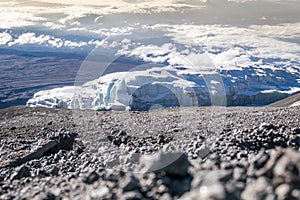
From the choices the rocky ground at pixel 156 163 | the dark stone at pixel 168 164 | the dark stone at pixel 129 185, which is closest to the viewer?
the rocky ground at pixel 156 163

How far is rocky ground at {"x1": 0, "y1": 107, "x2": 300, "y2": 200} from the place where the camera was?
4789mm

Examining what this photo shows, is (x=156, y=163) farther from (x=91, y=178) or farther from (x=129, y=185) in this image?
(x=91, y=178)

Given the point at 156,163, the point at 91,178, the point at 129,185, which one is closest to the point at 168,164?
the point at 156,163

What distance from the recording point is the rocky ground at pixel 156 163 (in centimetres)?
479

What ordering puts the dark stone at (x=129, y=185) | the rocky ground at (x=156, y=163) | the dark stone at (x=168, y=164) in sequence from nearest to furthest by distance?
the rocky ground at (x=156, y=163) < the dark stone at (x=129, y=185) < the dark stone at (x=168, y=164)

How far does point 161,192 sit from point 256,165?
1107 mm

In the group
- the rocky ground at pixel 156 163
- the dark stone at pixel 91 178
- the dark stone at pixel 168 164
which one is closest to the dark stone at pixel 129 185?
the rocky ground at pixel 156 163

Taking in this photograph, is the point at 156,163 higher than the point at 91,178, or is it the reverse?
the point at 156,163

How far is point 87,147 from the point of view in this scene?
570 inches

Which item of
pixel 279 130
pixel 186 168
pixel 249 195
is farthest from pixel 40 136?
pixel 249 195

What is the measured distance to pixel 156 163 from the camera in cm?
612

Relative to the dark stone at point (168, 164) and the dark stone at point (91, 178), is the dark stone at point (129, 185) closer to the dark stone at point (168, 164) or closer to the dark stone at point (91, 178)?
the dark stone at point (168, 164)

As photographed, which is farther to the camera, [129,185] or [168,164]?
[168,164]

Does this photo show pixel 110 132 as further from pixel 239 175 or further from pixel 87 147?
pixel 239 175
